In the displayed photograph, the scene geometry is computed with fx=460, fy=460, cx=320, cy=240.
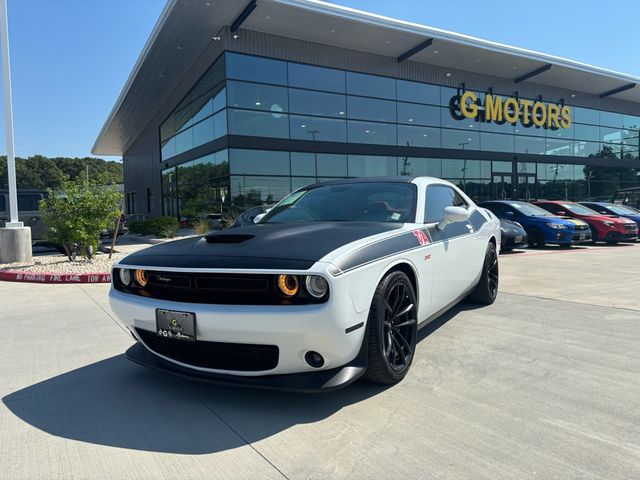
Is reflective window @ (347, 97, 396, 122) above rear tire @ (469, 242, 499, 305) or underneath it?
above

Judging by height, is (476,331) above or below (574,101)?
below

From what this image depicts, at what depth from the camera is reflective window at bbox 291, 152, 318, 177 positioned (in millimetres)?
19500

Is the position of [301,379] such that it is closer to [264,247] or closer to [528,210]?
[264,247]

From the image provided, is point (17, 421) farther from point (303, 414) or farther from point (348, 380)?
point (348, 380)

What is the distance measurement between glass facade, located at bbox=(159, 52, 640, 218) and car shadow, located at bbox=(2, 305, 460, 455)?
601 inches

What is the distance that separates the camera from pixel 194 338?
8.80ft

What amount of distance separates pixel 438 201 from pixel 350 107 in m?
17.5

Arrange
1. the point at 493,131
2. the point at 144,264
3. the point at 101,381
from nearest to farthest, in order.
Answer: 1. the point at 144,264
2. the point at 101,381
3. the point at 493,131

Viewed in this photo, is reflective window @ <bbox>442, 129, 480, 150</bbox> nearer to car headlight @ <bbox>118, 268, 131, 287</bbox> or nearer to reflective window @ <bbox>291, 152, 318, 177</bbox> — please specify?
reflective window @ <bbox>291, 152, 318, 177</bbox>

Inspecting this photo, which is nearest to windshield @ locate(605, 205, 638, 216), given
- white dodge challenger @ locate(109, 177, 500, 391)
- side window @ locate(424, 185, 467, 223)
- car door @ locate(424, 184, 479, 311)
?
side window @ locate(424, 185, 467, 223)

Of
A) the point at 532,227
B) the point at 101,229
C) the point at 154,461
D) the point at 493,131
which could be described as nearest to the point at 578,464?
the point at 154,461

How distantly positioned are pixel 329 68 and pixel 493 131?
10739 millimetres

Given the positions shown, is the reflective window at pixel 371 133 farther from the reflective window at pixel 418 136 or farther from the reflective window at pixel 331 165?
the reflective window at pixel 331 165

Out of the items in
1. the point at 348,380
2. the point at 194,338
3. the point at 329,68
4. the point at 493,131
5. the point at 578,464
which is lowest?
the point at 578,464
